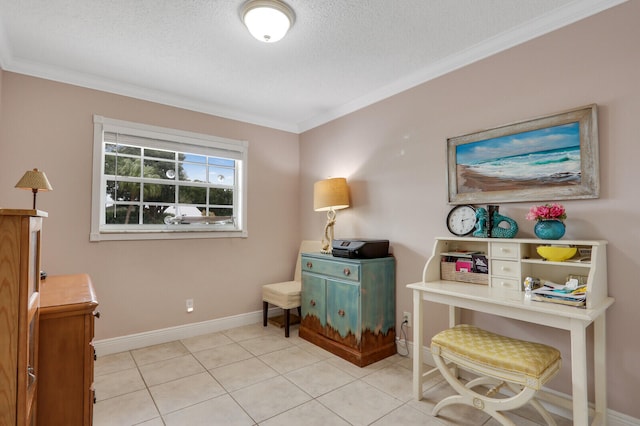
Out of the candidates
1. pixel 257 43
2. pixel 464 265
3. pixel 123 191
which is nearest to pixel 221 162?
→ pixel 123 191

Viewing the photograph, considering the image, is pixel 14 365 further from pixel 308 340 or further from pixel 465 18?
pixel 465 18

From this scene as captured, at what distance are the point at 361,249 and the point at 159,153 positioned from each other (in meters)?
2.27

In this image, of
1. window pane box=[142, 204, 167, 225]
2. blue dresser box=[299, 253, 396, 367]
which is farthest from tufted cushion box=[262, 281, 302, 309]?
window pane box=[142, 204, 167, 225]

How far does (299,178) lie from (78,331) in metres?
3.10

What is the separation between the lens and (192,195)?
11.5 ft

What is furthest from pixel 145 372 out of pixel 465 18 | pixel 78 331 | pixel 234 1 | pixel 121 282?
pixel 465 18

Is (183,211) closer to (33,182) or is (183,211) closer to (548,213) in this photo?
(33,182)

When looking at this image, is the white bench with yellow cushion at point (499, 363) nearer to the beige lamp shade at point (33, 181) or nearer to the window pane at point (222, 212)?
the window pane at point (222, 212)

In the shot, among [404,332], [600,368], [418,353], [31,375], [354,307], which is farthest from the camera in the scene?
[404,332]

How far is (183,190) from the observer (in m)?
3.45

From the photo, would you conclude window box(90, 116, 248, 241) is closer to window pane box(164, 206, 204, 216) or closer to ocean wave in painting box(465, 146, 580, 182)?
window pane box(164, 206, 204, 216)

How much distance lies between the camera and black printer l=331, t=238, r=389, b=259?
2787 millimetres

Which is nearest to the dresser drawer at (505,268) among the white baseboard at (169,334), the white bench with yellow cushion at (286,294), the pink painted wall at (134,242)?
the white bench with yellow cushion at (286,294)

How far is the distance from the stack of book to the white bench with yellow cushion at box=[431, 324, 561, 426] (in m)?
0.28
